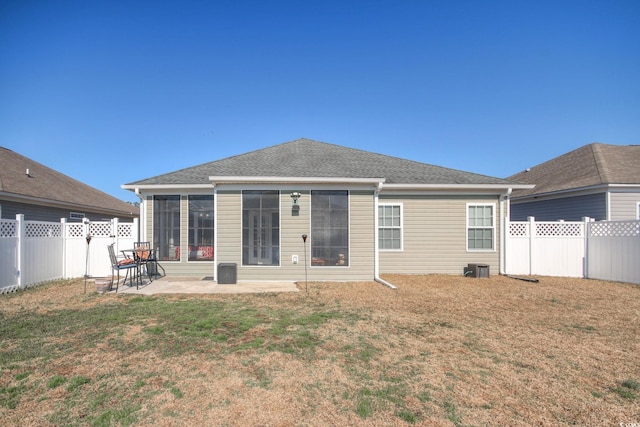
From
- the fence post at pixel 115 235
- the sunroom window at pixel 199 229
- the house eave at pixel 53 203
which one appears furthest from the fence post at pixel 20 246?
the sunroom window at pixel 199 229

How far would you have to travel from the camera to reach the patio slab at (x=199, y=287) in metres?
7.48

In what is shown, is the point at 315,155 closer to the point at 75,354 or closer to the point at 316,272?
the point at 316,272

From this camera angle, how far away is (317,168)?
9.55 metres

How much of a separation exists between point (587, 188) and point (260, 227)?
39.0 ft

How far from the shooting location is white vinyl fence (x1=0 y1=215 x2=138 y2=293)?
7.50 meters

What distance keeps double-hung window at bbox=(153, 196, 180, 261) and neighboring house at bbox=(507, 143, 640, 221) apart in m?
14.3

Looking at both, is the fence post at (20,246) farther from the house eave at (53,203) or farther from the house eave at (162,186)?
the house eave at (53,203)

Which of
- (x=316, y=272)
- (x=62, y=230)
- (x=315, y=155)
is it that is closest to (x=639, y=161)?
(x=315, y=155)

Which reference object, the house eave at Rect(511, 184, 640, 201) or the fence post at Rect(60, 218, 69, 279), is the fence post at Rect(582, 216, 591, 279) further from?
the fence post at Rect(60, 218, 69, 279)

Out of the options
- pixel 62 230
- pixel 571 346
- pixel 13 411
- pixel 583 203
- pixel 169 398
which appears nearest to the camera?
pixel 13 411

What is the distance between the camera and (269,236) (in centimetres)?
880

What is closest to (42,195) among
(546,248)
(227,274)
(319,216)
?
(227,274)

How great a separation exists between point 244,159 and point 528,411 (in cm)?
996

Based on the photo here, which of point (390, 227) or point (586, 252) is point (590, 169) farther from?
point (390, 227)
